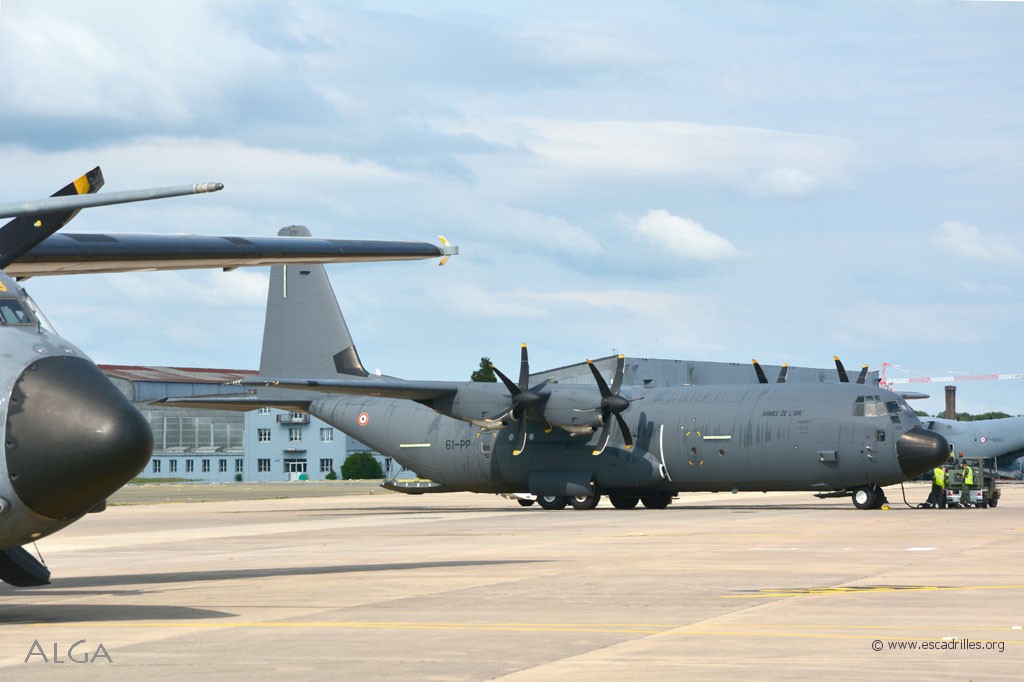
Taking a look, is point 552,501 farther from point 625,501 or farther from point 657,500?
point 657,500

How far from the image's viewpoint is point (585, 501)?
38.9m

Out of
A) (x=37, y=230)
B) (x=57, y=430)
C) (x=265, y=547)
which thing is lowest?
(x=265, y=547)

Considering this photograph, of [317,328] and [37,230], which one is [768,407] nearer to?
[317,328]

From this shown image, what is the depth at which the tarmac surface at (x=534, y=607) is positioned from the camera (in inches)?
377

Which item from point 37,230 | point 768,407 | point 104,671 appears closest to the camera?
point 104,671

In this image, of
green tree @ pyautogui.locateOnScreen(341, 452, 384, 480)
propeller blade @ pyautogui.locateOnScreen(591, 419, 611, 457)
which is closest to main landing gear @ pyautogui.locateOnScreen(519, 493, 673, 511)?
propeller blade @ pyautogui.locateOnScreen(591, 419, 611, 457)

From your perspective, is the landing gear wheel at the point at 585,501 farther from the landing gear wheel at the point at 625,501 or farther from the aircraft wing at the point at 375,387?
the aircraft wing at the point at 375,387

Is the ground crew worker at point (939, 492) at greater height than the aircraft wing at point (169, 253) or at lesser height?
lesser

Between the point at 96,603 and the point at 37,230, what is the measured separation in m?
3.95

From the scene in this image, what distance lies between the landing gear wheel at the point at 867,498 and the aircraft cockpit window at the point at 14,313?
2744cm

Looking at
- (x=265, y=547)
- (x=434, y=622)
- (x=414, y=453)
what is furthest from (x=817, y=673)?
(x=414, y=453)

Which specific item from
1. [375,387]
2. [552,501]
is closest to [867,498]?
[552,501]

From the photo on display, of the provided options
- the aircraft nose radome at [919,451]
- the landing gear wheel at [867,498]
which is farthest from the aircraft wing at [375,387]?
the aircraft nose radome at [919,451]

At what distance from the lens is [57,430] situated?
Result: 1136 centimetres
